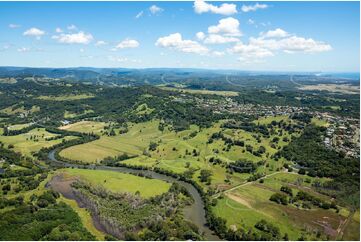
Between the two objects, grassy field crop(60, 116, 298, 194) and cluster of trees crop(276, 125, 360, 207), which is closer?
cluster of trees crop(276, 125, 360, 207)

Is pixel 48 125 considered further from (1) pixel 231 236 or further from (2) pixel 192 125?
(1) pixel 231 236

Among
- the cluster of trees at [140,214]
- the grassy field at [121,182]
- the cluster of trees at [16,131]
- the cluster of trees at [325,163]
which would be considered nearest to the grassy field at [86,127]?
the cluster of trees at [16,131]

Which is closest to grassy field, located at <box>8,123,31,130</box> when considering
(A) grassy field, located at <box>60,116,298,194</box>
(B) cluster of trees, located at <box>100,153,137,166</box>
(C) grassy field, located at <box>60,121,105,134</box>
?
(C) grassy field, located at <box>60,121,105,134</box>

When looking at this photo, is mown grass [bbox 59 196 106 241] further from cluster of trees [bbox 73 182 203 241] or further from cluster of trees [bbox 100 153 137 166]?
cluster of trees [bbox 100 153 137 166]

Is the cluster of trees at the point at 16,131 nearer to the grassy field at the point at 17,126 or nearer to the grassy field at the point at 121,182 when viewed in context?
the grassy field at the point at 17,126

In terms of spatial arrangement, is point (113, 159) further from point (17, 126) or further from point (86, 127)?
point (17, 126)

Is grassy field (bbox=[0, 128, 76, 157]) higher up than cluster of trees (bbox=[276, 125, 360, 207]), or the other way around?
cluster of trees (bbox=[276, 125, 360, 207])
